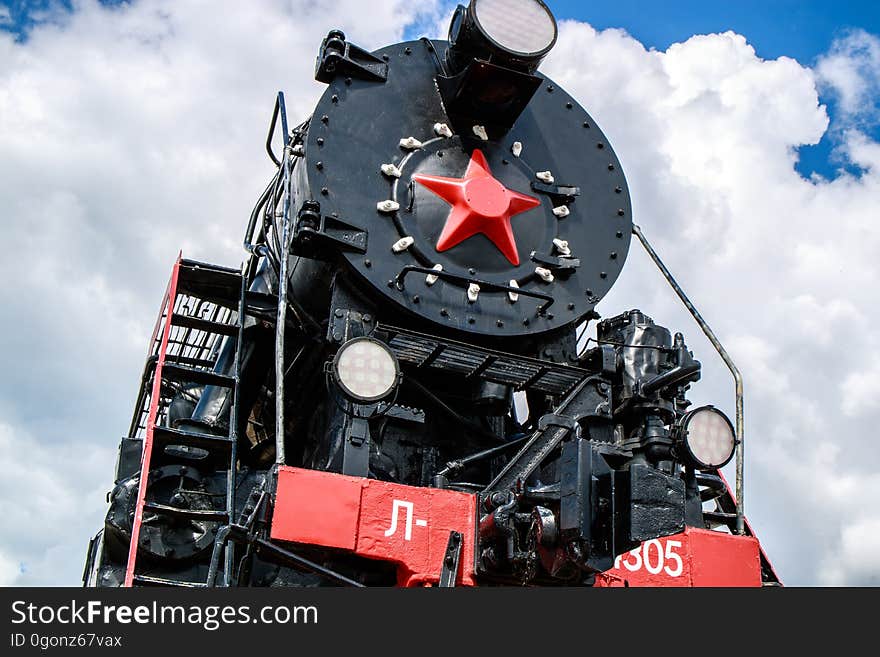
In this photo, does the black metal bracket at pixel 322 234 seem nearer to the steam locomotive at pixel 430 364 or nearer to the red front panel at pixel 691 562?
the steam locomotive at pixel 430 364

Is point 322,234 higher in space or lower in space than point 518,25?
lower

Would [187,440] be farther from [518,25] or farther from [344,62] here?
[518,25]

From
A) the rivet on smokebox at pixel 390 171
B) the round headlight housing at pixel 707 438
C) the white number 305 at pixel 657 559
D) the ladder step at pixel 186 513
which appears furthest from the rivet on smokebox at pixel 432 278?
the white number 305 at pixel 657 559

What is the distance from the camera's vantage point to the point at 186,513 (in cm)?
502

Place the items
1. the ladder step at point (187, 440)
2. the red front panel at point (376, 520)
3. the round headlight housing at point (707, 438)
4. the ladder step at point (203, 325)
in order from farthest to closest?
the ladder step at point (203, 325) → the ladder step at point (187, 440) → the round headlight housing at point (707, 438) → the red front panel at point (376, 520)

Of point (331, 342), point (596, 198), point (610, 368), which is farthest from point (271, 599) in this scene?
point (596, 198)

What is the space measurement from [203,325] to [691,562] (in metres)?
3.17

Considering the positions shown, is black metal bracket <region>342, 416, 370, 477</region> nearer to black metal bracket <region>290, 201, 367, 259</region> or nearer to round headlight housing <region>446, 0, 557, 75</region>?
black metal bracket <region>290, 201, 367, 259</region>

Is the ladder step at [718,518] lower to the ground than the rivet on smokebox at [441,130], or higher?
lower

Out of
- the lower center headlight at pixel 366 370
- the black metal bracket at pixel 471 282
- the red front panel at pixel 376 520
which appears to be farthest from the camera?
the black metal bracket at pixel 471 282

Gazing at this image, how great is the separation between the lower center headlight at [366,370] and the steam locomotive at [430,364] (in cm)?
1

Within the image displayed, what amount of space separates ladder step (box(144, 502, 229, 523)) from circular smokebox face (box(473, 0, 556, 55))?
2986 millimetres

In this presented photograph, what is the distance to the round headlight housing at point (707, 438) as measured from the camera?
194 inches

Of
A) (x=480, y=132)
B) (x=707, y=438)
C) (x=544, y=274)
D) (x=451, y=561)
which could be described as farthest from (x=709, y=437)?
(x=480, y=132)
